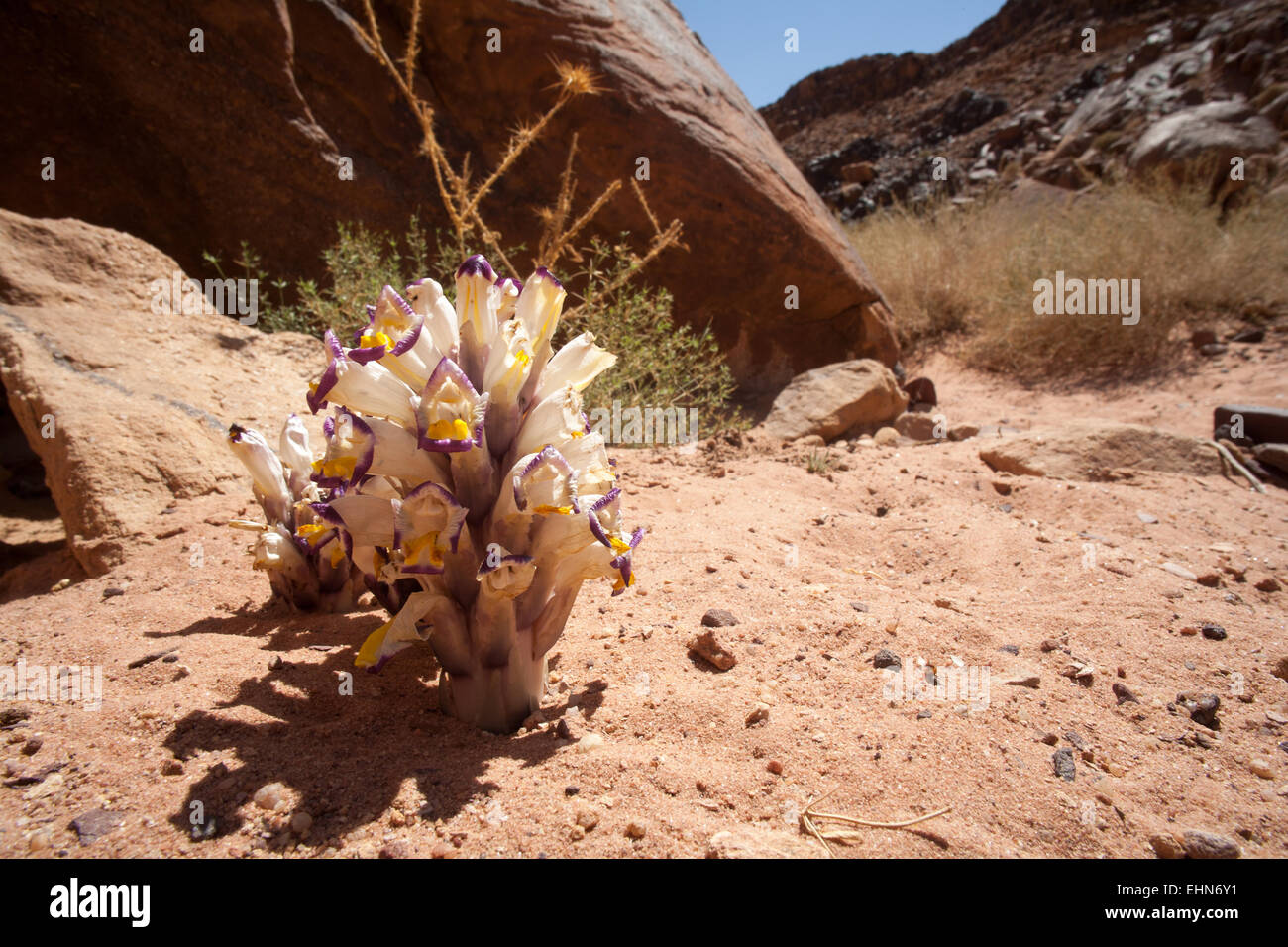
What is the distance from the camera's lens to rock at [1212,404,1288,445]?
5.17 metres

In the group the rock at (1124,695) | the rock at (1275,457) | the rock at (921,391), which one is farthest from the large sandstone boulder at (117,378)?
the rock at (1275,457)

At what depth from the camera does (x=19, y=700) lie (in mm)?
1767

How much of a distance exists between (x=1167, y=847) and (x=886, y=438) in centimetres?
471

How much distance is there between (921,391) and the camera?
7.49 meters

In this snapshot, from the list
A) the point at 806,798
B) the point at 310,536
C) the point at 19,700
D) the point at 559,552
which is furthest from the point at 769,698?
the point at 19,700

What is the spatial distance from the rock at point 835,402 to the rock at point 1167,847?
4.39 m

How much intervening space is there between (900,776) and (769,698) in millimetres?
414

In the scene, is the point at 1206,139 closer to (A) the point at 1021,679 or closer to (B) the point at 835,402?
(B) the point at 835,402

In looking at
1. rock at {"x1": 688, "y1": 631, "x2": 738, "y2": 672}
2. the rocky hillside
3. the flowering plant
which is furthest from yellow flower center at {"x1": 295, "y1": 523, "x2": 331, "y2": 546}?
→ the rocky hillside

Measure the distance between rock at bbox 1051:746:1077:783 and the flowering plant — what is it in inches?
46.8

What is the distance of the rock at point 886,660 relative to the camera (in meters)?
2.17

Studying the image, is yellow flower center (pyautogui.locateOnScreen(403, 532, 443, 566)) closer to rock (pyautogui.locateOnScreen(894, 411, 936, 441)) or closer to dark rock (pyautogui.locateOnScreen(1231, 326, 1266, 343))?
rock (pyautogui.locateOnScreen(894, 411, 936, 441))

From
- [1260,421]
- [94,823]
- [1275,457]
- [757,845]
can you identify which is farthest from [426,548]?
[1260,421]

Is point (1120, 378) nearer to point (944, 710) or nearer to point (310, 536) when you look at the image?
point (944, 710)
